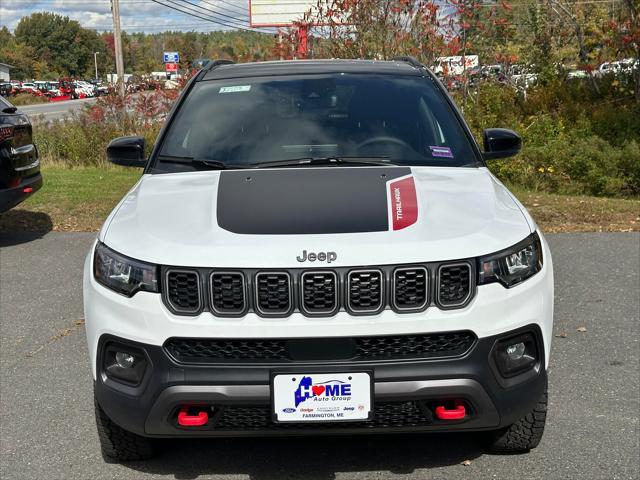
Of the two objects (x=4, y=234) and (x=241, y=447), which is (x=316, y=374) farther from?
(x=4, y=234)

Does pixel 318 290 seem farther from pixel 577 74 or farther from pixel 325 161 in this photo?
pixel 577 74

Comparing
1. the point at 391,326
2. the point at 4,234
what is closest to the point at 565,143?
the point at 4,234

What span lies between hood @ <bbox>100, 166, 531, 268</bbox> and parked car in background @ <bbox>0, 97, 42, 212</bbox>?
4789 millimetres

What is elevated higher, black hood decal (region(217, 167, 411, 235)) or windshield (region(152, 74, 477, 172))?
windshield (region(152, 74, 477, 172))

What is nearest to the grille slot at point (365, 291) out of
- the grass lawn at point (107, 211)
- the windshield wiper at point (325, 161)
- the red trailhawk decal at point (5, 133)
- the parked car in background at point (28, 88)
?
the windshield wiper at point (325, 161)

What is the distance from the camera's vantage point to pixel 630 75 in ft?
46.1

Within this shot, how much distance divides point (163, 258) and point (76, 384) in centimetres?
197

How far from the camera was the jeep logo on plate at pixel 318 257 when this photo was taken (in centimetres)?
292

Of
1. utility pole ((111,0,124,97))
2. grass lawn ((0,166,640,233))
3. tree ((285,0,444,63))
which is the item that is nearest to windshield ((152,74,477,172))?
grass lawn ((0,166,640,233))

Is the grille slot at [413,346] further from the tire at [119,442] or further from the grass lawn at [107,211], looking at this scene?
the grass lawn at [107,211]

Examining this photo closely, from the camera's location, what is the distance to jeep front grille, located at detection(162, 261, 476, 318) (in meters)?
2.91

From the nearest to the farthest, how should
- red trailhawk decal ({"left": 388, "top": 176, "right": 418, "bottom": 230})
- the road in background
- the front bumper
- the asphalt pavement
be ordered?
the front bumper
red trailhawk decal ({"left": 388, "top": 176, "right": 418, "bottom": 230})
the asphalt pavement
the road in background

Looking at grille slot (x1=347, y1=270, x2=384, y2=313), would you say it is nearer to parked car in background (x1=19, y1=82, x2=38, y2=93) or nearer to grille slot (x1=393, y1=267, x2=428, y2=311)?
grille slot (x1=393, y1=267, x2=428, y2=311)

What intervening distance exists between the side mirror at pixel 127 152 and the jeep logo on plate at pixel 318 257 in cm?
190
